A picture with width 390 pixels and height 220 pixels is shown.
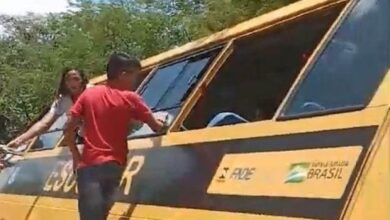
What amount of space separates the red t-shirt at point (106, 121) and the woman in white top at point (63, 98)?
1.67m

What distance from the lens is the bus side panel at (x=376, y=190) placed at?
311cm

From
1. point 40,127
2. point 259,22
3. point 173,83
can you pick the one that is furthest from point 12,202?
point 259,22

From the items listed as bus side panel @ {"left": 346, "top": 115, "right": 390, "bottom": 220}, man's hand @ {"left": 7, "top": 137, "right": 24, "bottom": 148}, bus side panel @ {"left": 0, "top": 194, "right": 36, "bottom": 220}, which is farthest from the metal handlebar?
bus side panel @ {"left": 346, "top": 115, "right": 390, "bottom": 220}

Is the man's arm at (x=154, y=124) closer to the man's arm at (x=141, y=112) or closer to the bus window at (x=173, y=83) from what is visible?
the man's arm at (x=141, y=112)

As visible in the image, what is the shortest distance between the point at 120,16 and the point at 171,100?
17.6 metres

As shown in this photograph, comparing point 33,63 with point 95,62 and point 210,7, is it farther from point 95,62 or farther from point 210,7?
point 210,7

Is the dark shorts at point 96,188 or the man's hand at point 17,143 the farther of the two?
the man's hand at point 17,143

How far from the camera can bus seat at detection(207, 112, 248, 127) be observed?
4.73m

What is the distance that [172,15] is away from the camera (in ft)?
74.9

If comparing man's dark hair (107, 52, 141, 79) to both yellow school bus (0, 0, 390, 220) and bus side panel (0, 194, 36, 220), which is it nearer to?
yellow school bus (0, 0, 390, 220)

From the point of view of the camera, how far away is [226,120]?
15.9 ft

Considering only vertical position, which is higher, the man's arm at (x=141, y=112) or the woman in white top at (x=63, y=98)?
the woman in white top at (x=63, y=98)

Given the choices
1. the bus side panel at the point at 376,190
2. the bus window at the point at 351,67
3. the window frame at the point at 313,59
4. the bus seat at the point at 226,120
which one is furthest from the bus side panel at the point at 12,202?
the bus side panel at the point at 376,190

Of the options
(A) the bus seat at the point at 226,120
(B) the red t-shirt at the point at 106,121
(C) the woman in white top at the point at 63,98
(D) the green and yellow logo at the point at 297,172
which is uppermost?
(C) the woman in white top at the point at 63,98
